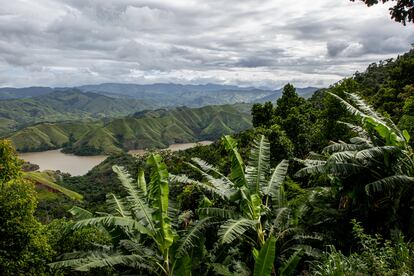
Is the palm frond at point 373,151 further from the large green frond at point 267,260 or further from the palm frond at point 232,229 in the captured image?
the large green frond at point 267,260

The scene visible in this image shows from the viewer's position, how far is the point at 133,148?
192 m

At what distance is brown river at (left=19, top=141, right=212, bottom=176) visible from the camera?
146 meters

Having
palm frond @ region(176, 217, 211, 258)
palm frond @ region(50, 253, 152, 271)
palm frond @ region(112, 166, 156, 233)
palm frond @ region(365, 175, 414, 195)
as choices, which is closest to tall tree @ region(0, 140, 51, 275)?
palm frond @ region(50, 253, 152, 271)

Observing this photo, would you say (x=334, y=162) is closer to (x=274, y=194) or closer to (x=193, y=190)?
(x=274, y=194)

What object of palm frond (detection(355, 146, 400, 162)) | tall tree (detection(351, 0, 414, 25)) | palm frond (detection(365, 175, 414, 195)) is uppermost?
tall tree (detection(351, 0, 414, 25))

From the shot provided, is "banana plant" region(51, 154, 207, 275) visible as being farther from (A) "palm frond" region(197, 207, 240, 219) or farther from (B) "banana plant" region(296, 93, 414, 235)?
(B) "banana plant" region(296, 93, 414, 235)

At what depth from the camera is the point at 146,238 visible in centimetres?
958

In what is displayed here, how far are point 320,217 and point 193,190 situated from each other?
23.4 ft

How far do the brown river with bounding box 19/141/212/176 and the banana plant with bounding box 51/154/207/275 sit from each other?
434 feet

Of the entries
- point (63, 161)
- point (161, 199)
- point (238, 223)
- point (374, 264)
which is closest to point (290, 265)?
point (238, 223)

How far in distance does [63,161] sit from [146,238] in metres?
166

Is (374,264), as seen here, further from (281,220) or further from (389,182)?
(281,220)

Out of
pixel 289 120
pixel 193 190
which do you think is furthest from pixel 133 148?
pixel 193 190

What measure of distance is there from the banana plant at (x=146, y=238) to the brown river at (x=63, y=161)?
434ft
